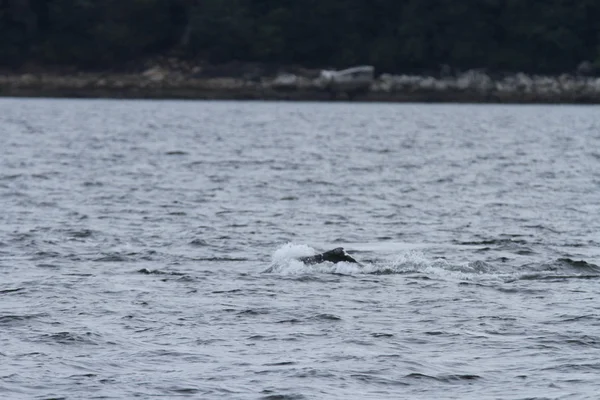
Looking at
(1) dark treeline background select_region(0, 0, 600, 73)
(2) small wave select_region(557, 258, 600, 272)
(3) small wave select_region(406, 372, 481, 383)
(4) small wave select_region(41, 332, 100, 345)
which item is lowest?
(2) small wave select_region(557, 258, 600, 272)

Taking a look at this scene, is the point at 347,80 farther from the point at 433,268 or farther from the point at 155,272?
the point at 155,272

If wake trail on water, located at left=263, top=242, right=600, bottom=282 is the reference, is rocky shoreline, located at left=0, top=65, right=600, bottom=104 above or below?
below

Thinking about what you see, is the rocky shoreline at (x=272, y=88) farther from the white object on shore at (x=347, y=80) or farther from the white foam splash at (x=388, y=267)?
the white foam splash at (x=388, y=267)

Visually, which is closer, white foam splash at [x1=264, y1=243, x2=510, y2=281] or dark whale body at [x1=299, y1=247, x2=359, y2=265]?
white foam splash at [x1=264, y1=243, x2=510, y2=281]

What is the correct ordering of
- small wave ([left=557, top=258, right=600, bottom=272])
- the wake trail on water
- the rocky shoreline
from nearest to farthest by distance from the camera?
the wake trail on water
small wave ([left=557, top=258, right=600, bottom=272])
the rocky shoreline

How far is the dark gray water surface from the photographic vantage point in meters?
16.0

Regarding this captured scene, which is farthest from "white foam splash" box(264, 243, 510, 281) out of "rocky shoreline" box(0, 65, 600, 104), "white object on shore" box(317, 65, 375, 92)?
"white object on shore" box(317, 65, 375, 92)

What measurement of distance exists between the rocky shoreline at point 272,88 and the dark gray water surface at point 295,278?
6489 centimetres

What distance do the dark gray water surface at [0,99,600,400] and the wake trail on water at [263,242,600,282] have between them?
0.05 metres

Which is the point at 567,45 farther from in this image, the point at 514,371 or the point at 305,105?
the point at 514,371

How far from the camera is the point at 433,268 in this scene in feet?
77.3

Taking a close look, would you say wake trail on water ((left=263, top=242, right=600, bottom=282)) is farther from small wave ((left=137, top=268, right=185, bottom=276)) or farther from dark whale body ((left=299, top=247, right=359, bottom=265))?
small wave ((left=137, top=268, right=185, bottom=276))

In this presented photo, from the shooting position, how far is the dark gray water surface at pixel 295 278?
52.5ft

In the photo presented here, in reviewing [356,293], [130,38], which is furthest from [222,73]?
[356,293]
